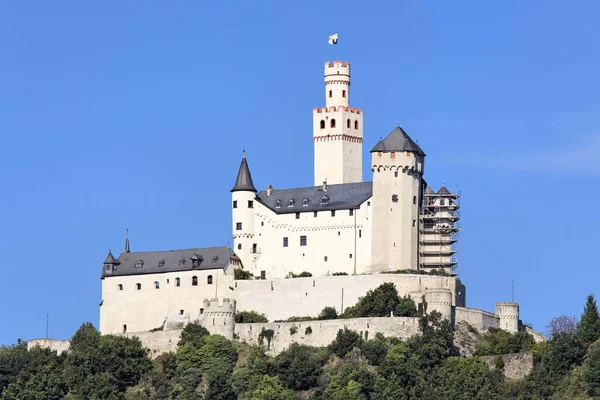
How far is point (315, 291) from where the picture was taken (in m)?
121

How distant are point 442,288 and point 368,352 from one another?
711 cm

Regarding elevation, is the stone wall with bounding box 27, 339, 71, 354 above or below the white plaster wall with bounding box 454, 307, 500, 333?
below

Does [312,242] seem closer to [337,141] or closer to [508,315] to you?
[337,141]

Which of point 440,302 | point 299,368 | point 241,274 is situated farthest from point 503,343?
point 241,274

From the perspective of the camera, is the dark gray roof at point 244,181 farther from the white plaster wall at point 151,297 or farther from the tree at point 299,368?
the tree at point 299,368

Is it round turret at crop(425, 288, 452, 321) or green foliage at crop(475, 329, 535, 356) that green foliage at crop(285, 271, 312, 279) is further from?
green foliage at crop(475, 329, 535, 356)

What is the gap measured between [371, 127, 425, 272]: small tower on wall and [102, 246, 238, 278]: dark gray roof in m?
8.99

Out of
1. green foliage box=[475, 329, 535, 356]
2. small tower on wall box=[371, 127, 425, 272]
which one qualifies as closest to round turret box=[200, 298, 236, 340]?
small tower on wall box=[371, 127, 425, 272]

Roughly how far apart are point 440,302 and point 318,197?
1153 cm

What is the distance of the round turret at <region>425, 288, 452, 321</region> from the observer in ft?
384

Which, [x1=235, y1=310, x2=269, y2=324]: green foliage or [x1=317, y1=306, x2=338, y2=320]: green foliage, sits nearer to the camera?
[x1=317, y1=306, x2=338, y2=320]: green foliage

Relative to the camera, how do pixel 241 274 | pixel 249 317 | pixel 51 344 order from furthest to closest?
pixel 241 274
pixel 51 344
pixel 249 317

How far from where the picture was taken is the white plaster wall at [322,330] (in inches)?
4579

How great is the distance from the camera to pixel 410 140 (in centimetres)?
12412
